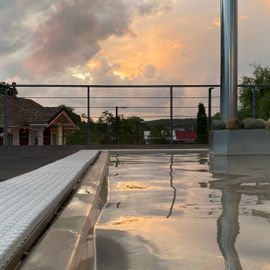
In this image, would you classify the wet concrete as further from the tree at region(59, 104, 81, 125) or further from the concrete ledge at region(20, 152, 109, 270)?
the tree at region(59, 104, 81, 125)

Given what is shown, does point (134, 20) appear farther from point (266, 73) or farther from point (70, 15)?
point (266, 73)

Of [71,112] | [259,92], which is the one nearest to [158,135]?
[71,112]

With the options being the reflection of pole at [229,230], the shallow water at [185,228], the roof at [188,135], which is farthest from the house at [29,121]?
the reflection of pole at [229,230]

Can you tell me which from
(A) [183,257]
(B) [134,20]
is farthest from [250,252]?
(B) [134,20]

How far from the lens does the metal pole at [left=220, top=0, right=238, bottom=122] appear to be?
296 cm

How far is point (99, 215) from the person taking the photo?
835 mm

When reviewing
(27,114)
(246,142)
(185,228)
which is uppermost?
(27,114)

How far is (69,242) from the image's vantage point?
0.53m

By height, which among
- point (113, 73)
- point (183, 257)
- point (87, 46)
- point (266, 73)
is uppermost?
point (266, 73)

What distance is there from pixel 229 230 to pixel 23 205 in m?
0.41

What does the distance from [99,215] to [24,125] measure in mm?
13913

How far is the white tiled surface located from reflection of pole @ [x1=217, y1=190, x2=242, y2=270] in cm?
31

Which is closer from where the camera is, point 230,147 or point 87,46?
point 230,147

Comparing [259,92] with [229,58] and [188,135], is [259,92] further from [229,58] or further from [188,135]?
[229,58]
